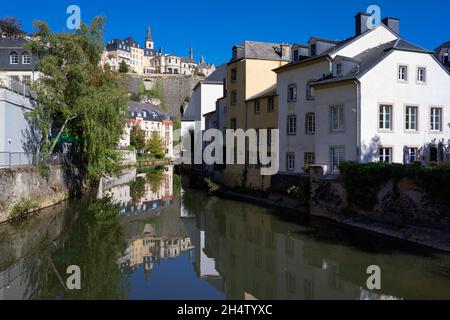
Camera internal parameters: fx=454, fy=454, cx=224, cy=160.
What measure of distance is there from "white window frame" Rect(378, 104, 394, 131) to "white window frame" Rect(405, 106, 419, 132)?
38.6 inches

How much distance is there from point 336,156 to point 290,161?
5101 millimetres

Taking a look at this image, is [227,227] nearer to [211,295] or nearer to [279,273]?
[279,273]

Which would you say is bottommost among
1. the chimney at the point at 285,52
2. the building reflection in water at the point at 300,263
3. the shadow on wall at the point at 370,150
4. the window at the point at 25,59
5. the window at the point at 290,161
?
the building reflection in water at the point at 300,263

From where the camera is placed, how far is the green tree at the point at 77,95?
82.0 feet

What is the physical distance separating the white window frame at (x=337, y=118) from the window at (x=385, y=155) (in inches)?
87.5

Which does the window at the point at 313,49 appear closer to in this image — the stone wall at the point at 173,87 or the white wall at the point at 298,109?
the white wall at the point at 298,109

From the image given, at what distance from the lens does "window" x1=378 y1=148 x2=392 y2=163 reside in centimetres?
2286

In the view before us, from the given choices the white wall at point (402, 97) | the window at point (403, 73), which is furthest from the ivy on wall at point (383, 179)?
the window at point (403, 73)

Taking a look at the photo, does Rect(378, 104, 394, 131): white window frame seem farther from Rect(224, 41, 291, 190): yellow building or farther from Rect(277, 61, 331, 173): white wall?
Rect(224, 41, 291, 190): yellow building

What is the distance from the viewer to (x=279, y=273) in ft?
47.5

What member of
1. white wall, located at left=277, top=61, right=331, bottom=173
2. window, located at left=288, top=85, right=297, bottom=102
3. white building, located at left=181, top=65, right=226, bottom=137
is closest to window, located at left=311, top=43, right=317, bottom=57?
white wall, located at left=277, top=61, right=331, bottom=173
